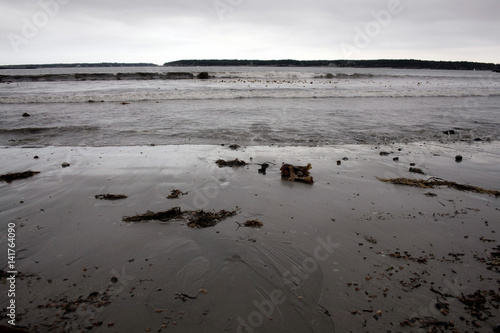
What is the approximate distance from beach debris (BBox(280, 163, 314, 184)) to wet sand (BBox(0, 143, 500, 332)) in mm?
233

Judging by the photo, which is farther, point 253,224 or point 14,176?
point 14,176

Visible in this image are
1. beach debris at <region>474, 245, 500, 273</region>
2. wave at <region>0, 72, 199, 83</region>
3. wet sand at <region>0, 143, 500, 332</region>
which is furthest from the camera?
wave at <region>0, 72, 199, 83</region>

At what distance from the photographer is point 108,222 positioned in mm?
4641

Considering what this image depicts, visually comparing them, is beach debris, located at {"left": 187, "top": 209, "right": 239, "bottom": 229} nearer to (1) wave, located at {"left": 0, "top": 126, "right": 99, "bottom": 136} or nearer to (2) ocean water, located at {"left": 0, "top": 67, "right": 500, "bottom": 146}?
(2) ocean water, located at {"left": 0, "top": 67, "right": 500, "bottom": 146}

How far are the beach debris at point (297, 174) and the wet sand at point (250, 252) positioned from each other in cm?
23

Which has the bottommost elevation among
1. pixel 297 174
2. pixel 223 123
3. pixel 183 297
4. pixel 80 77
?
pixel 183 297

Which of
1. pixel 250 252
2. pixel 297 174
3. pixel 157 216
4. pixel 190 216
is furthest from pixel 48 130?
pixel 250 252

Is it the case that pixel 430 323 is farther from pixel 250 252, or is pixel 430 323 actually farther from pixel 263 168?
pixel 263 168

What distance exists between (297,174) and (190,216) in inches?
118

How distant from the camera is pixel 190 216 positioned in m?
4.81

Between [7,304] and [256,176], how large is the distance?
487cm

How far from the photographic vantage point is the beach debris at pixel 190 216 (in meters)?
4.61

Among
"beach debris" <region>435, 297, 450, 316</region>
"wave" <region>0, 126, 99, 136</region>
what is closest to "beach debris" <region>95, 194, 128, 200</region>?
"beach debris" <region>435, 297, 450, 316</region>

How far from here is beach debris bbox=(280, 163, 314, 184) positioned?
641 cm
